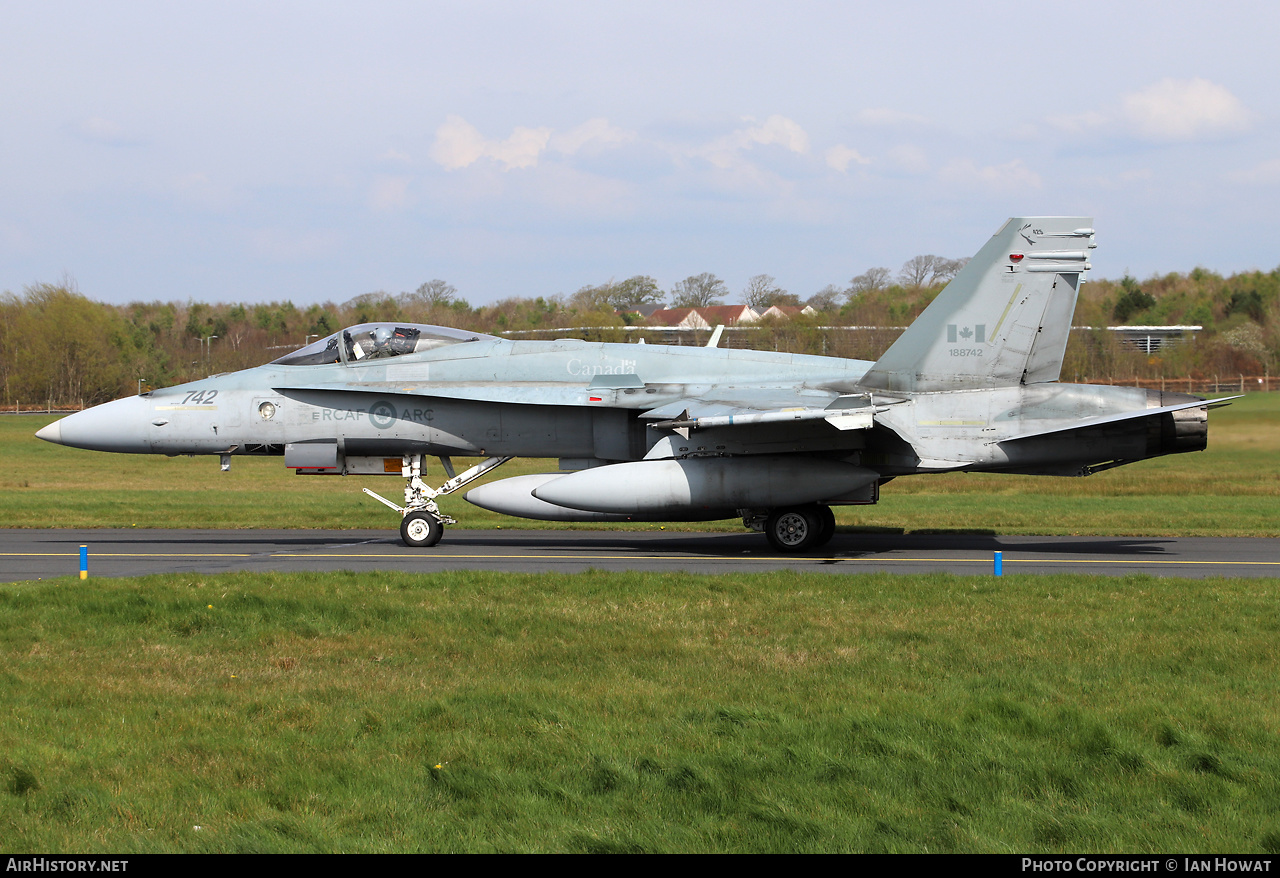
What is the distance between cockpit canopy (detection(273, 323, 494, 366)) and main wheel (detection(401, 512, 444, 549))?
267 cm

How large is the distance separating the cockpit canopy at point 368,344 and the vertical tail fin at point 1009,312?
7.30 metres

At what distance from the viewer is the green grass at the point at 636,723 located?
510 centimetres

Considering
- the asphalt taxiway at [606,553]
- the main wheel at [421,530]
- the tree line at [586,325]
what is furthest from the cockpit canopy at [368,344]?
the tree line at [586,325]

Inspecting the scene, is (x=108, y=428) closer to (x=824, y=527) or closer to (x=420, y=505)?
(x=420, y=505)

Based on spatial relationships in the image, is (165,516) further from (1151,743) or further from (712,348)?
(1151,743)

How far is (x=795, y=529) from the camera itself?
53.6 feet

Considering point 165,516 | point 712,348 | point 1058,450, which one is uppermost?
point 712,348

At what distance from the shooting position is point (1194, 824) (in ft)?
16.5

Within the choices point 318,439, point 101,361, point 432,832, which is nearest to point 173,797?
point 432,832

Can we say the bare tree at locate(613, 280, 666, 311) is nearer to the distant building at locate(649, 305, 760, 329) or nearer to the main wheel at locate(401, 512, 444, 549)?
the distant building at locate(649, 305, 760, 329)

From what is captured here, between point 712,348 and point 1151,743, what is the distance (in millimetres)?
11754

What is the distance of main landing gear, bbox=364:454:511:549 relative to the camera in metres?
17.1

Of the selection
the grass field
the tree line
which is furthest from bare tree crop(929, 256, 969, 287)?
the grass field

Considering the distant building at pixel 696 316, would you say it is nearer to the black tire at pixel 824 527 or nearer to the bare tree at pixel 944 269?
the bare tree at pixel 944 269
